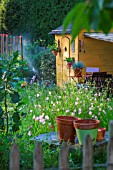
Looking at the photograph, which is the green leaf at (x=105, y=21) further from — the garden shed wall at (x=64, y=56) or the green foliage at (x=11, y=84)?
the garden shed wall at (x=64, y=56)

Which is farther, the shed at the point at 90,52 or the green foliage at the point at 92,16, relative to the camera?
the shed at the point at 90,52

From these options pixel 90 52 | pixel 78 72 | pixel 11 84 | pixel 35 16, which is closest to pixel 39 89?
pixel 78 72

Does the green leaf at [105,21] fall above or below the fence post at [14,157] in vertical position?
above

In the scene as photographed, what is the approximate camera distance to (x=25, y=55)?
56.3 ft

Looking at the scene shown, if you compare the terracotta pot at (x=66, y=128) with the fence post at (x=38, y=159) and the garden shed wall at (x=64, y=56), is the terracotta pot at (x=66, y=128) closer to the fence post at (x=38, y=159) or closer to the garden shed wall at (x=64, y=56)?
the fence post at (x=38, y=159)

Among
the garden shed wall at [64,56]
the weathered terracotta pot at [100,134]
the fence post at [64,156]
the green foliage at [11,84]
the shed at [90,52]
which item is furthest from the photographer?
the garden shed wall at [64,56]

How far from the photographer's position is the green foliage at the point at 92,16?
3.86 feet

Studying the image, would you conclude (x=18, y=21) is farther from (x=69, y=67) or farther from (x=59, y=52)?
(x=69, y=67)

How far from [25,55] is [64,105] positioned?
1057cm

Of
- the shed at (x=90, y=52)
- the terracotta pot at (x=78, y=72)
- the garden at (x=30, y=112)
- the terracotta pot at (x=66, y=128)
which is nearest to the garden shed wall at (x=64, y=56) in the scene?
the shed at (x=90, y=52)

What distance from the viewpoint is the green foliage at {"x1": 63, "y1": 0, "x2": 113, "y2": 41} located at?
118 cm

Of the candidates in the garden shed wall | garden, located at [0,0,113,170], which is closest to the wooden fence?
garden, located at [0,0,113,170]

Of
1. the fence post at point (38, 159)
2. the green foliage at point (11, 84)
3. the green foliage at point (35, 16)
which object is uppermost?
the green foliage at point (35, 16)

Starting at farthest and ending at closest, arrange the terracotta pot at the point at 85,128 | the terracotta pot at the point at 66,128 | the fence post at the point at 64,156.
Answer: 1. the terracotta pot at the point at 66,128
2. the terracotta pot at the point at 85,128
3. the fence post at the point at 64,156
